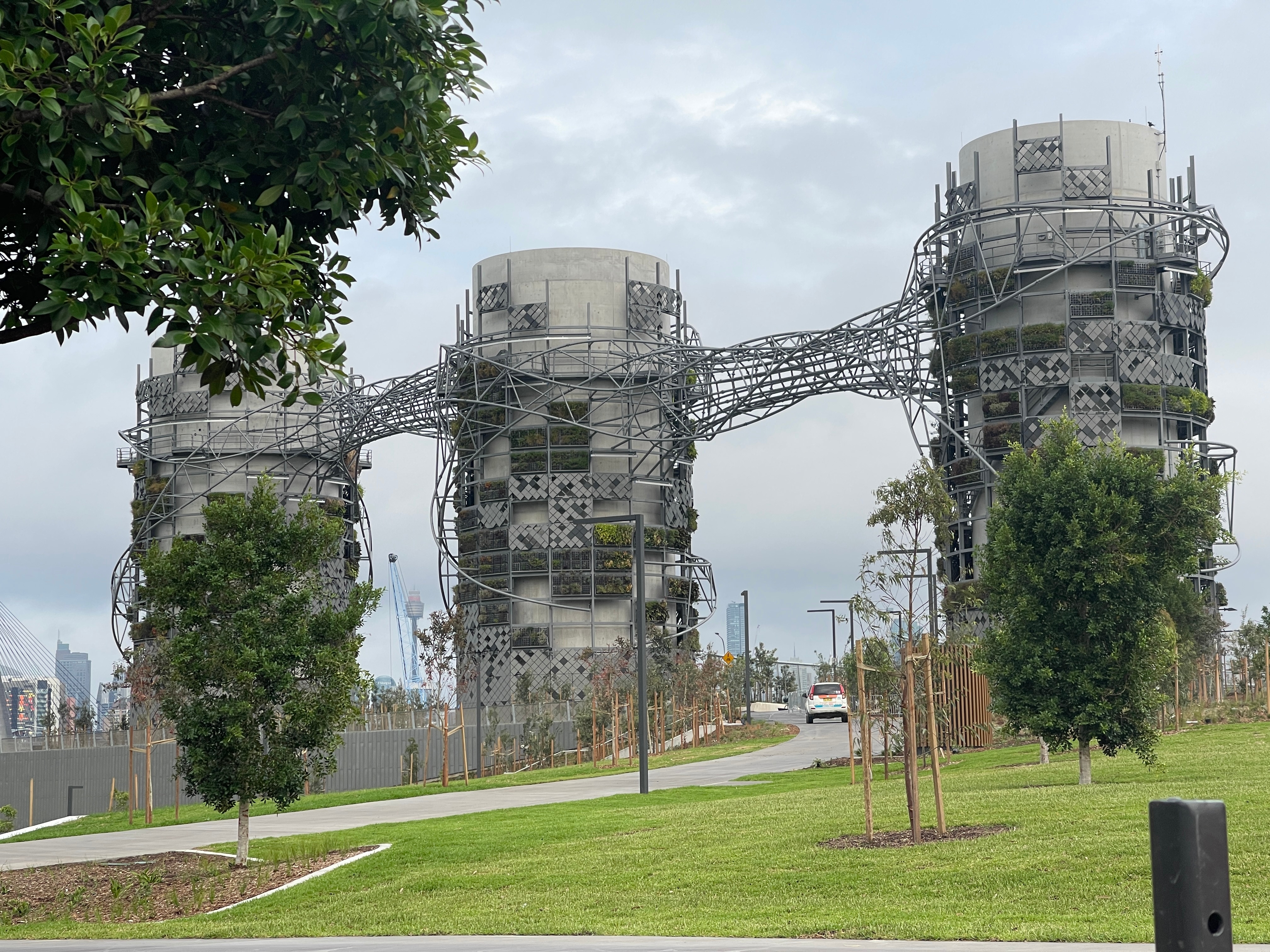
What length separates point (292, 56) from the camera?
9.45m

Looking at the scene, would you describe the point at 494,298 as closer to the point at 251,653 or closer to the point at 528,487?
the point at 528,487

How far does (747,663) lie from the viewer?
Answer: 78938 millimetres

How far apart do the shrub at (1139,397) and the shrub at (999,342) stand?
4.53 metres

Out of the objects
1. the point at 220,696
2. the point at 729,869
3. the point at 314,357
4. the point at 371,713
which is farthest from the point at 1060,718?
the point at 371,713

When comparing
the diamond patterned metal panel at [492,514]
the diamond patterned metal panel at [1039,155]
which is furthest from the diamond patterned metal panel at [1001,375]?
the diamond patterned metal panel at [492,514]

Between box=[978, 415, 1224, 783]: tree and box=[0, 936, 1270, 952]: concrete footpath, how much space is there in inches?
565

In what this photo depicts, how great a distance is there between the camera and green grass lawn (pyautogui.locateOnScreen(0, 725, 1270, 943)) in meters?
12.4

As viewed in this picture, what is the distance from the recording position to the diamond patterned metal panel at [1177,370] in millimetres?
57656

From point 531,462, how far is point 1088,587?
5014cm

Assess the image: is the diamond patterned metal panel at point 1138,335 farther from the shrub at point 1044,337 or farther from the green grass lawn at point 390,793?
the green grass lawn at point 390,793

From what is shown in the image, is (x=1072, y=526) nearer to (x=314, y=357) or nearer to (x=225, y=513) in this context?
(x=225, y=513)

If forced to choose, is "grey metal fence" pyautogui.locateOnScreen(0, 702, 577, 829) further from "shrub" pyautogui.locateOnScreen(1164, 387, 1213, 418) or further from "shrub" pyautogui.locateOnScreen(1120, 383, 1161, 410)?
"shrub" pyautogui.locateOnScreen(1164, 387, 1213, 418)

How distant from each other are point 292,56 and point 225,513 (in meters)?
12.1

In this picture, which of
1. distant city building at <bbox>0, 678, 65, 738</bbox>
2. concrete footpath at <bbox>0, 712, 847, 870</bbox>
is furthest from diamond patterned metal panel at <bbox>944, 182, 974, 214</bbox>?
distant city building at <bbox>0, 678, 65, 738</bbox>
